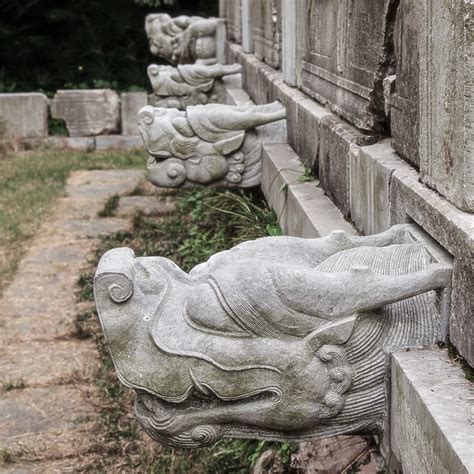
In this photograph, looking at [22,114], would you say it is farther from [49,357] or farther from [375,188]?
[375,188]

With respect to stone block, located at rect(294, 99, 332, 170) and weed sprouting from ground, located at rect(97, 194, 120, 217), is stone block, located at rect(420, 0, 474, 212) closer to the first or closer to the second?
stone block, located at rect(294, 99, 332, 170)

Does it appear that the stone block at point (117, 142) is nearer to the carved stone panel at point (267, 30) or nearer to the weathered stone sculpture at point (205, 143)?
the carved stone panel at point (267, 30)

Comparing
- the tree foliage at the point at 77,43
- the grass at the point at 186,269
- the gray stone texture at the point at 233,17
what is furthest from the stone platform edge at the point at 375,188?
the tree foliage at the point at 77,43

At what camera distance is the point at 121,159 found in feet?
38.4

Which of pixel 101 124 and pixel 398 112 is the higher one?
pixel 398 112

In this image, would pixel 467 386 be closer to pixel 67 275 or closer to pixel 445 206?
pixel 445 206

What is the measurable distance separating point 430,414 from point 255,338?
1.49ft

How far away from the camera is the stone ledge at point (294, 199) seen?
370cm

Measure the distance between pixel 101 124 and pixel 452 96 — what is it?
10.6m

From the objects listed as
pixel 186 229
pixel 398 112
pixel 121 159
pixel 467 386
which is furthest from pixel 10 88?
pixel 467 386

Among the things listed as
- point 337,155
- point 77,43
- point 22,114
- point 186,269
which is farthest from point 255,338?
point 77,43

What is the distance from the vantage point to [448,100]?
2.37 m

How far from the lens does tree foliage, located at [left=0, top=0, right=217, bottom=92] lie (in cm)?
1473

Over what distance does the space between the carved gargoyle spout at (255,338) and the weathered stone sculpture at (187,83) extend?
21.5 feet
